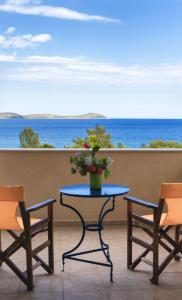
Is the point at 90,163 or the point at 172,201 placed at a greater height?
the point at 90,163

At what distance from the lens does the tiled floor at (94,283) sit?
10.9ft

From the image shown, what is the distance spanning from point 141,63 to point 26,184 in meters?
31.2

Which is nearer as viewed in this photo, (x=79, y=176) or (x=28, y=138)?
(x=79, y=176)

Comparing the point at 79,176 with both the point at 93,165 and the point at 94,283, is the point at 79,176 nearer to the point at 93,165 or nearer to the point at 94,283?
the point at 93,165

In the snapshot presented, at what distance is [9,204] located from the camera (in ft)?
11.2

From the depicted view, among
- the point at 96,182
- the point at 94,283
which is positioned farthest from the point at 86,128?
the point at 94,283

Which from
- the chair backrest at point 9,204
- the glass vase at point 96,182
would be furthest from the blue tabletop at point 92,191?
the chair backrest at point 9,204

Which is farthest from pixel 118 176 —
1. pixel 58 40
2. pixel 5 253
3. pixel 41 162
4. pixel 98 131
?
pixel 58 40

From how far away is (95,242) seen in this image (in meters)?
4.78

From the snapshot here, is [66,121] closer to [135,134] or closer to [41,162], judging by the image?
[135,134]

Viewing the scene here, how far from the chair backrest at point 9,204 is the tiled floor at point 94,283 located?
496mm

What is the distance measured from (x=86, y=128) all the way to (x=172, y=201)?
31.8 metres

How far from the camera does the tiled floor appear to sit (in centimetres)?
333

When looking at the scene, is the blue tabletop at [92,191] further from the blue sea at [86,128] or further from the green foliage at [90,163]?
the blue sea at [86,128]
